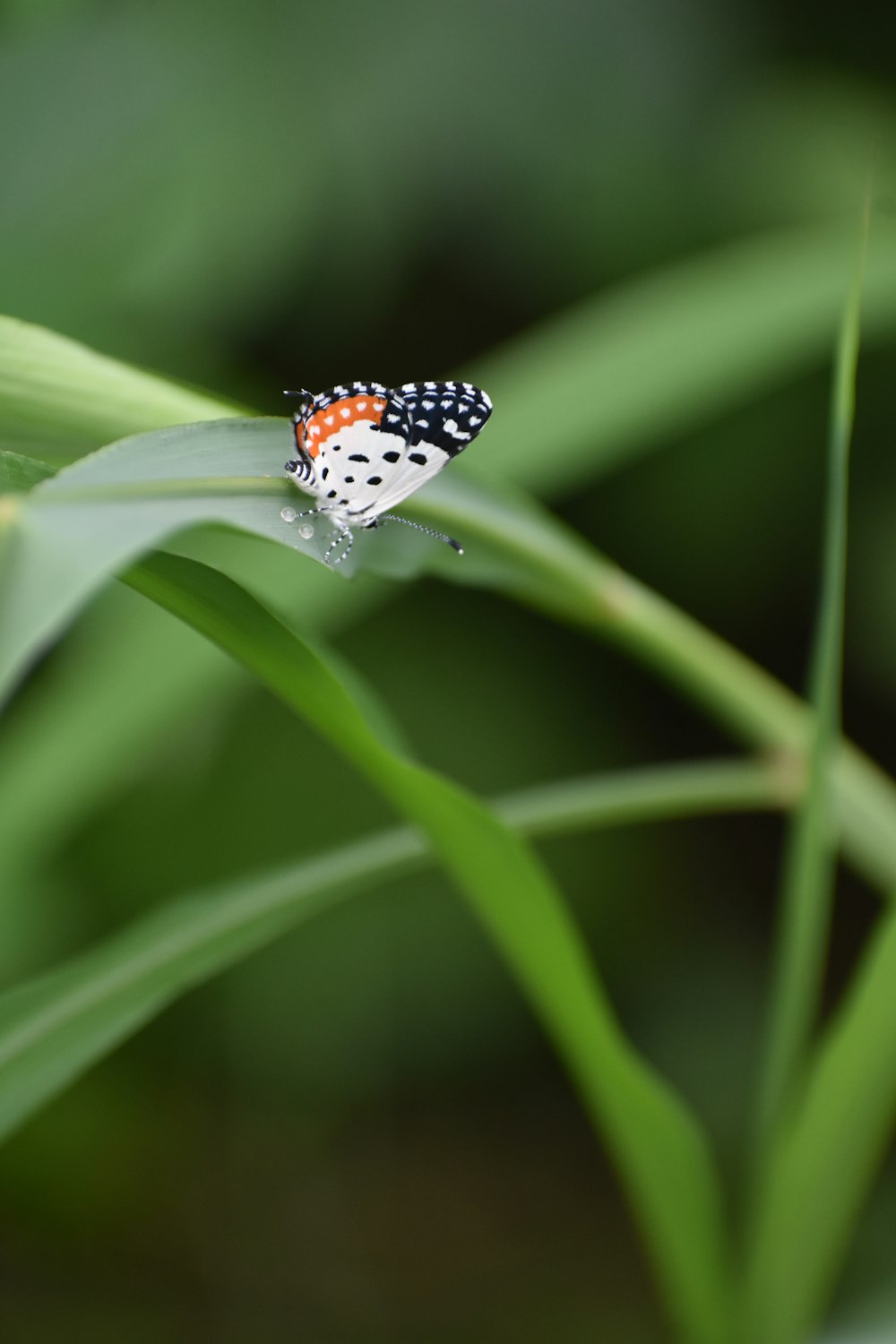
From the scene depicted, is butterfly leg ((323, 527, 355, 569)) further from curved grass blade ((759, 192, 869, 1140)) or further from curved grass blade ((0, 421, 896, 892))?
curved grass blade ((759, 192, 869, 1140))

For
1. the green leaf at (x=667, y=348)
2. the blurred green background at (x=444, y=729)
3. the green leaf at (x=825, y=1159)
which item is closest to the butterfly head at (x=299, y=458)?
the green leaf at (x=825, y=1159)

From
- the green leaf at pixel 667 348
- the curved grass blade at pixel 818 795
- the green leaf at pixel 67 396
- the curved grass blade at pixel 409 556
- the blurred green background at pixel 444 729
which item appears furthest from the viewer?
the blurred green background at pixel 444 729

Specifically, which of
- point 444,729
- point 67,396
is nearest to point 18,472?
point 67,396

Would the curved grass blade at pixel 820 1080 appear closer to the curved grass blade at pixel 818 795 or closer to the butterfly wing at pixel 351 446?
the curved grass blade at pixel 818 795

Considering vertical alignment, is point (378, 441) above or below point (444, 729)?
below

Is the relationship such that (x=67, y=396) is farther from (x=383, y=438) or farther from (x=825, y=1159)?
(x=825, y=1159)

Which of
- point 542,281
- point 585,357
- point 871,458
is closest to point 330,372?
point 542,281
